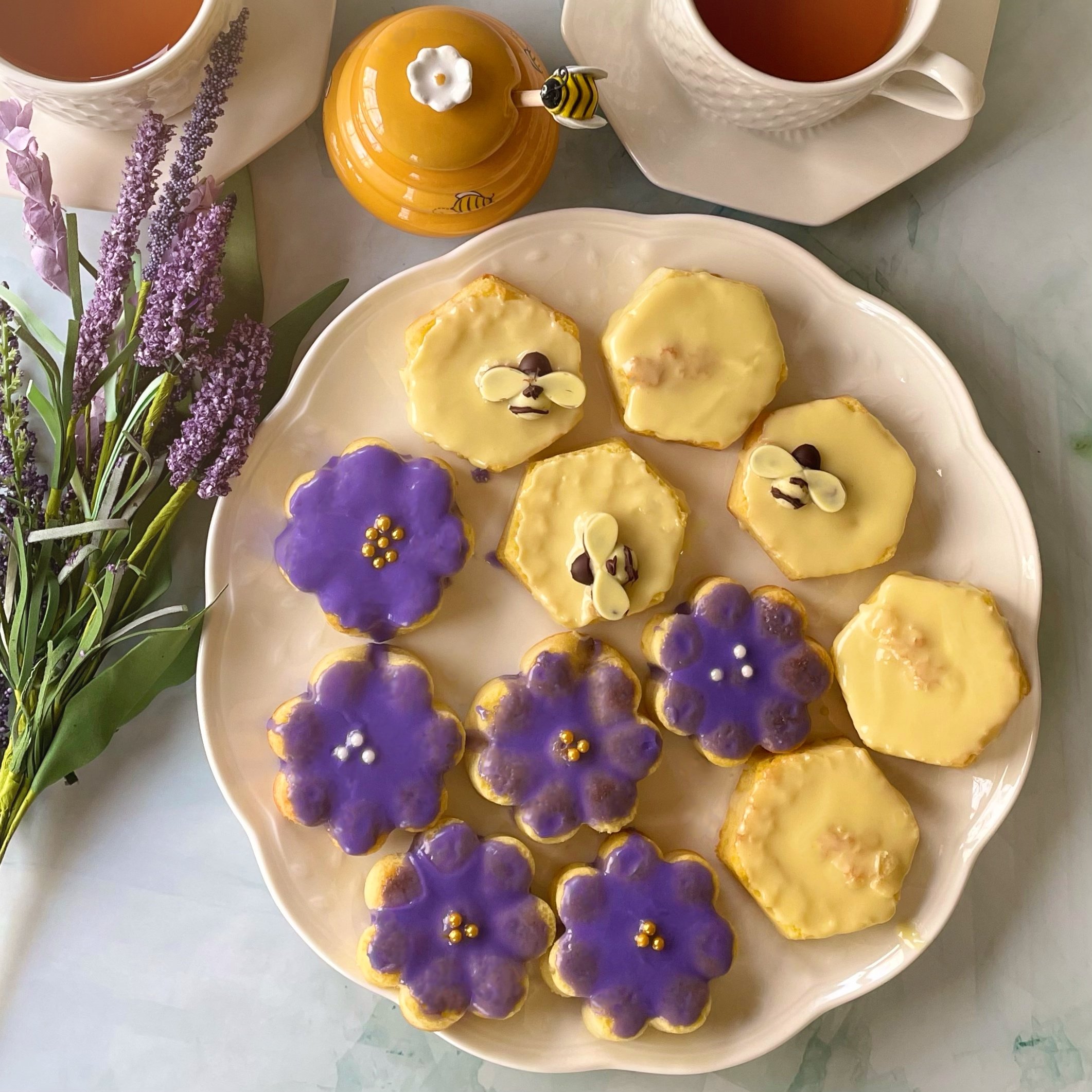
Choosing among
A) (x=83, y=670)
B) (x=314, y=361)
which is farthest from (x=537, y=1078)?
(x=314, y=361)

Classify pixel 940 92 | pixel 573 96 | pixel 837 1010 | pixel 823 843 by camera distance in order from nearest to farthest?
pixel 573 96
pixel 940 92
pixel 823 843
pixel 837 1010

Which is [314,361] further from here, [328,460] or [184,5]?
[184,5]

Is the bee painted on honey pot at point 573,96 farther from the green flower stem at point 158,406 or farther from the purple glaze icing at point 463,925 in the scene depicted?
the purple glaze icing at point 463,925

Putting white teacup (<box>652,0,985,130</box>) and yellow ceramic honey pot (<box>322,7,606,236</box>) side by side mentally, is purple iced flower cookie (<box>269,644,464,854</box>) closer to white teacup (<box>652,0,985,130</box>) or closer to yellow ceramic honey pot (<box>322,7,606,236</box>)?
yellow ceramic honey pot (<box>322,7,606,236</box>)

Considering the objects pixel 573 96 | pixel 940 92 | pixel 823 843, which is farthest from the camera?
pixel 823 843

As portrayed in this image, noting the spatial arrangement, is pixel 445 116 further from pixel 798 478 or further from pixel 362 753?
pixel 362 753

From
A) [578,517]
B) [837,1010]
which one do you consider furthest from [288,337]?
[837,1010]

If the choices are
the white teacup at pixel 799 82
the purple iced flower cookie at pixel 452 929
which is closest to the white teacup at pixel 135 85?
the white teacup at pixel 799 82
